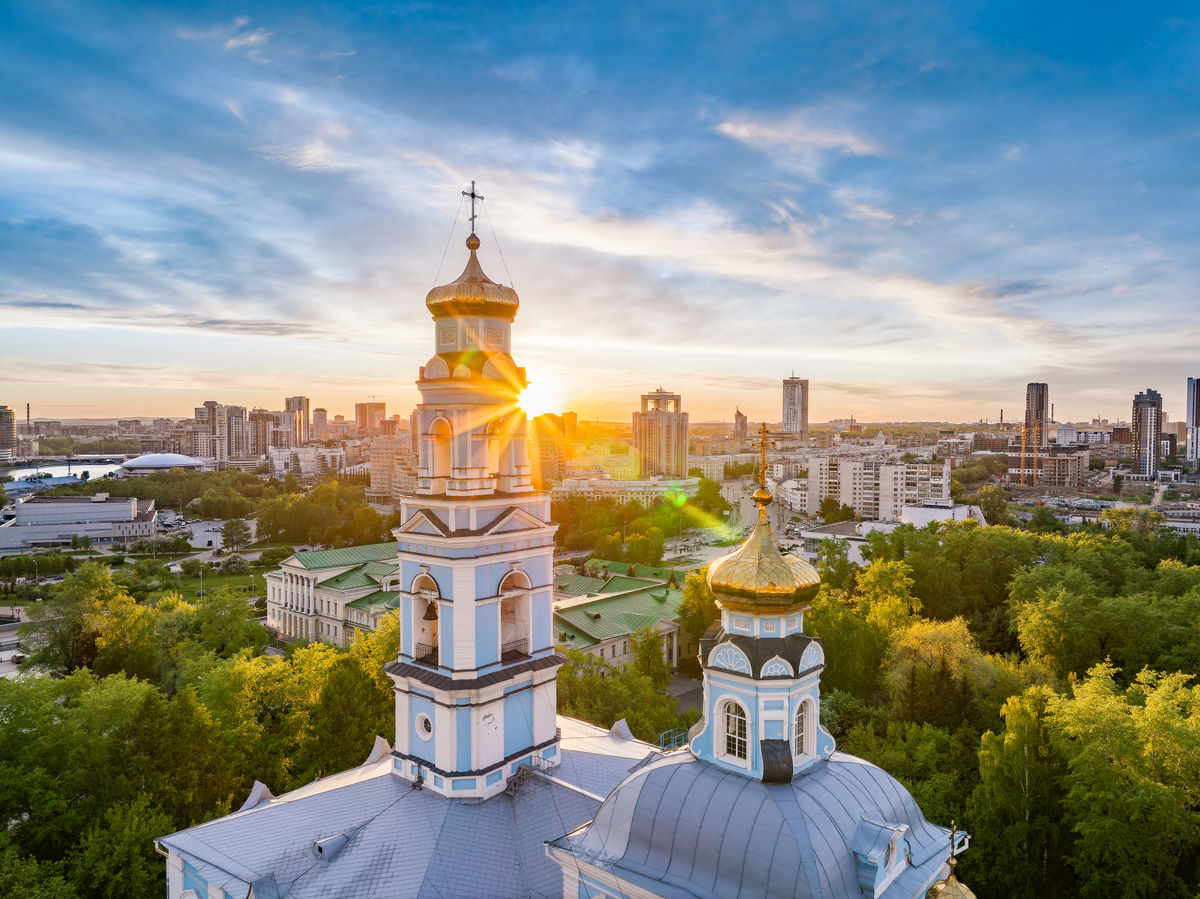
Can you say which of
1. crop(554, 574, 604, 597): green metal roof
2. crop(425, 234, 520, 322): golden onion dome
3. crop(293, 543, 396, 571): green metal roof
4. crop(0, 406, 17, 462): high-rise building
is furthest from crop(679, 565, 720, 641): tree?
crop(0, 406, 17, 462): high-rise building

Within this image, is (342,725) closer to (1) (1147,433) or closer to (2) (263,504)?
(2) (263,504)

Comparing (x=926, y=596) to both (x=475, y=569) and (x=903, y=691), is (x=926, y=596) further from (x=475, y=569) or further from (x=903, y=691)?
(x=475, y=569)

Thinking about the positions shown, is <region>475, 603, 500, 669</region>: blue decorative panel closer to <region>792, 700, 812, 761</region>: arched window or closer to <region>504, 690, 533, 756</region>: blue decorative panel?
<region>504, 690, 533, 756</region>: blue decorative panel

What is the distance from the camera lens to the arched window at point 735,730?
8.78 meters

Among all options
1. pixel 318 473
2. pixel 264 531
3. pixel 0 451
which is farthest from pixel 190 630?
pixel 0 451

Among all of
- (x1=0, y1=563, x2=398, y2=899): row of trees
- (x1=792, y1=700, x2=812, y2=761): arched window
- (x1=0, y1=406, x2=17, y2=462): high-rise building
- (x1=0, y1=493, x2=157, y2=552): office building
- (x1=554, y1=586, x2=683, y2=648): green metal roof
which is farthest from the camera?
(x1=0, y1=406, x2=17, y2=462): high-rise building

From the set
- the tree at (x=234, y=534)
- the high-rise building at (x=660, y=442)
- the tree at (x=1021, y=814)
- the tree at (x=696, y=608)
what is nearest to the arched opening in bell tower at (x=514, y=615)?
the tree at (x=1021, y=814)

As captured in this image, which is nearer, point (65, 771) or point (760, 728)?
point (760, 728)

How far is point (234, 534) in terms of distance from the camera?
72.8 meters

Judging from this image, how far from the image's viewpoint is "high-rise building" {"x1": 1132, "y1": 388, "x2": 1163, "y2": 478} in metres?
122

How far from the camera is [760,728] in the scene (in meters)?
8.52

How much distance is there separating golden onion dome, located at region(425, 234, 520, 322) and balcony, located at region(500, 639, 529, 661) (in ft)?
19.9

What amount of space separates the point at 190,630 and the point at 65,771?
18024mm

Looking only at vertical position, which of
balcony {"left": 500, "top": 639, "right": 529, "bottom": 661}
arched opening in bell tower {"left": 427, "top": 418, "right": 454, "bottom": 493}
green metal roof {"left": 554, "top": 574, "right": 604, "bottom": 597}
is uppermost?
arched opening in bell tower {"left": 427, "top": 418, "right": 454, "bottom": 493}
